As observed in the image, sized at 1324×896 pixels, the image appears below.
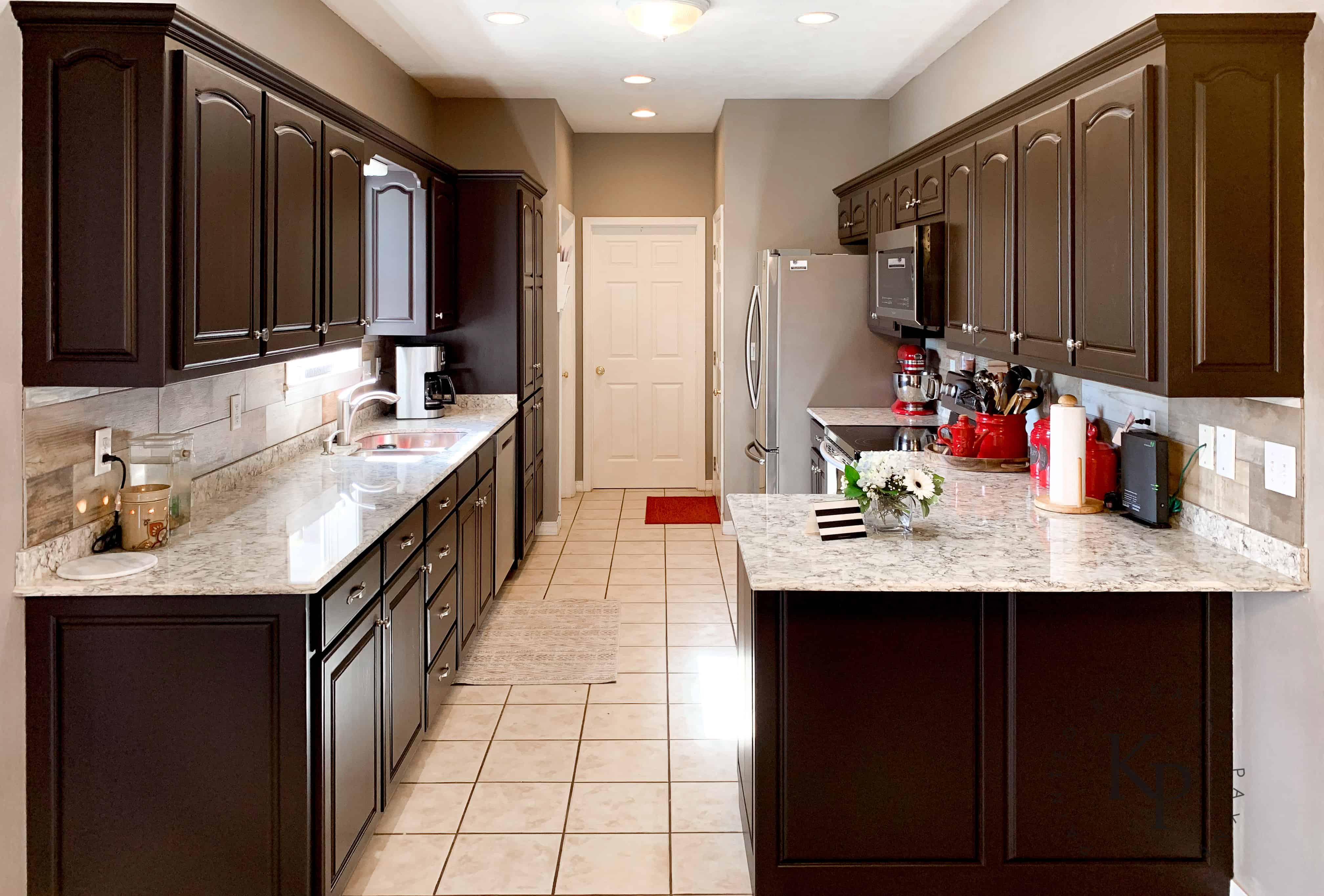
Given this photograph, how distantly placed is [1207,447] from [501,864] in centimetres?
208

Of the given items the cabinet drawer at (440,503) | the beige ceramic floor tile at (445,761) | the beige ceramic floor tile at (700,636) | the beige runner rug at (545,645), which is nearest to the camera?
the beige ceramic floor tile at (445,761)

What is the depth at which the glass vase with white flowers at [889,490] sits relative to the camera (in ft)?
8.33

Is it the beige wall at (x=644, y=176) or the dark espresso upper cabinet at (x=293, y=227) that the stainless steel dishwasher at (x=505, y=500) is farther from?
the beige wall at (x=644, y=176)

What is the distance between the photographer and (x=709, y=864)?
254 centimetres

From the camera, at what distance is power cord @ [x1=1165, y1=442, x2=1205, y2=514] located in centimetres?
262

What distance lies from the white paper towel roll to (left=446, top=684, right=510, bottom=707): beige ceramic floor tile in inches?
81.2

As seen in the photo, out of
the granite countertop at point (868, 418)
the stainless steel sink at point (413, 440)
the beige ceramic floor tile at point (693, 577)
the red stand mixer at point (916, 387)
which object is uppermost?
the red stand mixer at point (916, 387)

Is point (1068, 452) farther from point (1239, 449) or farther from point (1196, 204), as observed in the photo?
point (1196, 204)

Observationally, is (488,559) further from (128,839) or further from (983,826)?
(983,826)

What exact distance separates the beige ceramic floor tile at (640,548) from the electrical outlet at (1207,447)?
145 inches

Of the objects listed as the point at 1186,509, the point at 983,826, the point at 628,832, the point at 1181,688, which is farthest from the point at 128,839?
Answer: the point at 1186,509

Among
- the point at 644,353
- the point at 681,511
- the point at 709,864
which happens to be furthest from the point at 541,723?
the point at 644,353

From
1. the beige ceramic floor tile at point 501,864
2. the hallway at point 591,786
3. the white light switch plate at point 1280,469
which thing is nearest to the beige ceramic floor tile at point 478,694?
the hallway at point 591,786

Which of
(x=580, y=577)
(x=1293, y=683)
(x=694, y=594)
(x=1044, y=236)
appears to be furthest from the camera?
(x=580, y=577)
